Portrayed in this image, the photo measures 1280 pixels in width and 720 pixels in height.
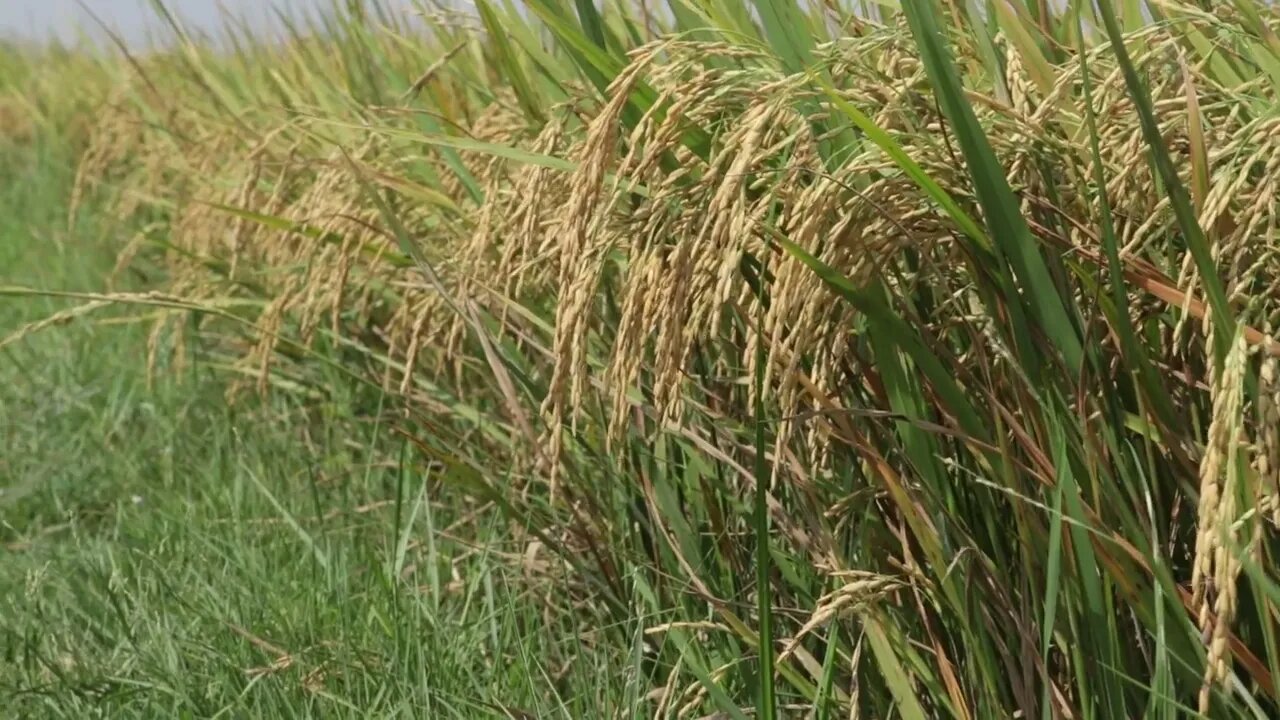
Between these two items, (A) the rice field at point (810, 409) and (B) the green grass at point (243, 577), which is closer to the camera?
(A) the rice field at point (810, 409)

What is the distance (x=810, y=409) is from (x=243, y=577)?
108 centimetres

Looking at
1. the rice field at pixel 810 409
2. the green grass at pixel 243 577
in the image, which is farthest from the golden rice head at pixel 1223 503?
the green grass at pixel 243 577

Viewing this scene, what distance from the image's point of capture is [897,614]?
5.55ft

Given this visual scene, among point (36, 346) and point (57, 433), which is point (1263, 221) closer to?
point (57, 433)

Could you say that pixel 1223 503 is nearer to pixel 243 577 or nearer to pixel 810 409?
pixel 810 409

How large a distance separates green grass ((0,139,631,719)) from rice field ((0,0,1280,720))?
0.04 ft

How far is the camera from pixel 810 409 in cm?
158

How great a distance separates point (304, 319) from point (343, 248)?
0.26 m

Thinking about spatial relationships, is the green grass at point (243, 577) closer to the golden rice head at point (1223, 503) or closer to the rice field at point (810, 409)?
the rice field at point (810, 409)

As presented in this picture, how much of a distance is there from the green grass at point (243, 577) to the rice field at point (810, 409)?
0.04 feet

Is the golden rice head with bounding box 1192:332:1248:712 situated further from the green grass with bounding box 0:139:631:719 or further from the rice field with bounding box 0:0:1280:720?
the green grass with bounding box 0:139:631:719

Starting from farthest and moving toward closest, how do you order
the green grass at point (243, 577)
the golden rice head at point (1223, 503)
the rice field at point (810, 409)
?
the green grass at point (243, 577), the rice field at point (810, 409), the golden rice head at point (1223, 503)

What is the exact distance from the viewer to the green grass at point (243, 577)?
6.28 feet

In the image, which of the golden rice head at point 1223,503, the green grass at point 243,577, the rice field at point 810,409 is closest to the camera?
the golden rice head at point 1223,503
